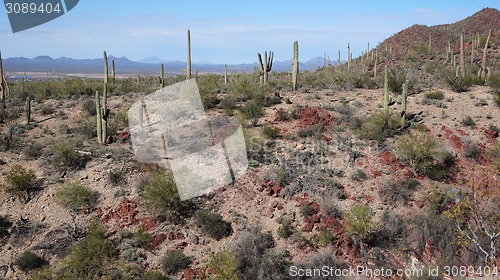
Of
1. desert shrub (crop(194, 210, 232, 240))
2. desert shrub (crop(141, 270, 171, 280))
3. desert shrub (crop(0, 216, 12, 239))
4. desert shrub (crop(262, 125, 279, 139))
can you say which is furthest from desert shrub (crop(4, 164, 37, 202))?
desert shrub (crop(262, 125, 279, 139))

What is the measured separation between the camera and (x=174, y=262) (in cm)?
1041

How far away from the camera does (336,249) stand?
10.7 meters

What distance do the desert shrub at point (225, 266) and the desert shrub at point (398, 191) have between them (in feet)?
16.1

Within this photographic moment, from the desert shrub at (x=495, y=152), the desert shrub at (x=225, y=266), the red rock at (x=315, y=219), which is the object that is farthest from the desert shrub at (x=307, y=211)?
the desert shrub at (x=495, y=152)

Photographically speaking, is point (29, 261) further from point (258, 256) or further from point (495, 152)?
point (495, 152)

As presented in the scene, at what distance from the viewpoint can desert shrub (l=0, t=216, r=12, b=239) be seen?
462 inches

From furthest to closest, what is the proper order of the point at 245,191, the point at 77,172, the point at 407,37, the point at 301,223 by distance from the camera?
the point at 407,37 → the point at 77,172 → the point at 245,191 → the point at 301,223

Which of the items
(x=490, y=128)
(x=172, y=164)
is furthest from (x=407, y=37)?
(x=172, y=164)

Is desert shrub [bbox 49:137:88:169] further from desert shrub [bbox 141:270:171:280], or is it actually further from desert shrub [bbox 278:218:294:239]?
desert shrub [bbox 278:218:294:239]

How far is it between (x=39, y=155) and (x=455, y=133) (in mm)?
14921

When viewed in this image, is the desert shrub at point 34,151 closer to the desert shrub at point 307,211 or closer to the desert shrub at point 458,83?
the desert shrub at point 307,211

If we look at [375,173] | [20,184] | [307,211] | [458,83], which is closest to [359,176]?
[375,173]

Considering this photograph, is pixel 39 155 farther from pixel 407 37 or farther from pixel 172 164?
pixel 407 37

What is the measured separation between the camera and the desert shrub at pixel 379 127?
49.6 ft
